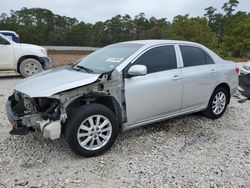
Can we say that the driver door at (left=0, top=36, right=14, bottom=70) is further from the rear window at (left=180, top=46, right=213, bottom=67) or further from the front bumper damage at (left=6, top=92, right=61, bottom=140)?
the rear window at (left=180, top=46, right=213, bottom=67)

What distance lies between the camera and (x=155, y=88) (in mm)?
4195

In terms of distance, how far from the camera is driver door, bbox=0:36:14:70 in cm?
940

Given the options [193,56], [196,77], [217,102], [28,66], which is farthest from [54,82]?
[28,66]

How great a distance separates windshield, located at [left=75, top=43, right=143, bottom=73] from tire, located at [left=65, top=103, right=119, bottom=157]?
66cm

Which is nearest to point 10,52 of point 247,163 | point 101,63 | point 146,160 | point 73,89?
point 101,63

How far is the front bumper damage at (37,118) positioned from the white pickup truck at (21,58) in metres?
6.12

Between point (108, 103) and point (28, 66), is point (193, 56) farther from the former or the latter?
point (28, 66)

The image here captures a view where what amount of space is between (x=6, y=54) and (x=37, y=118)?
6.71m

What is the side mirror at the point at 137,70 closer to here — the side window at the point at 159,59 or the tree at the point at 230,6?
the side window at the point at 159,59

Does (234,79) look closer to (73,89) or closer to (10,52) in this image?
(73,89)

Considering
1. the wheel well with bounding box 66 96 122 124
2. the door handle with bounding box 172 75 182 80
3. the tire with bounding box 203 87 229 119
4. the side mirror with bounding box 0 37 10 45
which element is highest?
the side mirror with bounding box 0 37 10 45

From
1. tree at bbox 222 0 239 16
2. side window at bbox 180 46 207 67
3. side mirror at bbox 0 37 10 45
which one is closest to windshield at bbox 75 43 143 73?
side window at bbox 180 46 207 67

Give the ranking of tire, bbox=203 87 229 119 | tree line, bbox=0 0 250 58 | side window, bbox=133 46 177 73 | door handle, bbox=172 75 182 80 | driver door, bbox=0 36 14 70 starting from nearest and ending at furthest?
side window, bbox=133 46 177 73 < door handle, bbox=172 75 182 80 < tire, bbox=203 87 229 119 < driver door, bbox=0 36 14 70 < tree line, bbox=0 0 250 58

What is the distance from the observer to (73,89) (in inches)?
141
